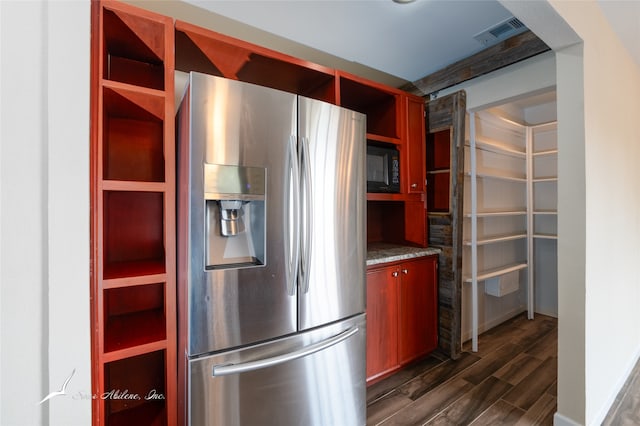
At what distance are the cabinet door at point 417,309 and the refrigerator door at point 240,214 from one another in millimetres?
1197

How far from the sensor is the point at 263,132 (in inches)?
47.8

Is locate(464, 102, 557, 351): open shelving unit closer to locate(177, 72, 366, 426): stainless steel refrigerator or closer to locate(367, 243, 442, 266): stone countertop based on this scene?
locate(367, 243, 442, 266): stone countertop

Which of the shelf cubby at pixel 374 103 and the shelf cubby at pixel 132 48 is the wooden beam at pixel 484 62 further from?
the shelf cubby at pixel 132 48

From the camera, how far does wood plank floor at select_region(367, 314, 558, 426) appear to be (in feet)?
5.62

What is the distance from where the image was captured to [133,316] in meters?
1.49

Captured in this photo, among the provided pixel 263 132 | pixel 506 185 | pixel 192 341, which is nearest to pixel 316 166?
pixel 263 132

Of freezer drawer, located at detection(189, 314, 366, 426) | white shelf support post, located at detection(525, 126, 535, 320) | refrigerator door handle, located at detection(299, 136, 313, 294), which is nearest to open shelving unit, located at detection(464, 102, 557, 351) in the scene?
white shelf support post, located at detection(525, 126, 535, 320)

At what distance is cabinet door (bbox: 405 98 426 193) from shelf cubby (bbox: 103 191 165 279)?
6.24 ft

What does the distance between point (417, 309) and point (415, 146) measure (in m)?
1.40

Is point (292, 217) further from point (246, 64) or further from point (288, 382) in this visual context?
point (246, 64)

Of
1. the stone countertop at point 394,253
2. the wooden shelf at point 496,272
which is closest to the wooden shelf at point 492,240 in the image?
the wooden shelf at point 496,272

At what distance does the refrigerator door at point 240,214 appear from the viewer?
1.09m

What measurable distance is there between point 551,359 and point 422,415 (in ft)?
5.12

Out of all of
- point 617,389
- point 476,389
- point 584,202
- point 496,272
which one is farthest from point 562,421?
point 496,272
